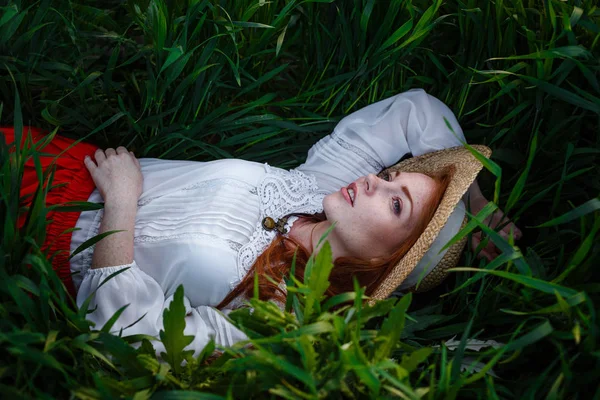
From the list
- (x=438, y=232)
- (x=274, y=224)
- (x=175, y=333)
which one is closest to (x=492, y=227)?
(x=438, y=232)

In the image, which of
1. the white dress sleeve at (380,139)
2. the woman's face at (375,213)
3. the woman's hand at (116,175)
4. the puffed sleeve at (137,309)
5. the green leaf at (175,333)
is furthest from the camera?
the white dress sleeve at (380,139)

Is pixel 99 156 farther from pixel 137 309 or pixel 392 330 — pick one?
pixel 392 330

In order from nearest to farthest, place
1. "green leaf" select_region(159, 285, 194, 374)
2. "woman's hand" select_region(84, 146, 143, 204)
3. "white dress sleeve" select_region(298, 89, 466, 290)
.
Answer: "green leaf" select_region(159, 285, 194, 374) → "woman's hand" select_region(84, 146, 143, 204) → "white dress sleeve" select_region(298, 89, 466, 290)

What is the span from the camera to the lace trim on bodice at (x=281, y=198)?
5.62ft

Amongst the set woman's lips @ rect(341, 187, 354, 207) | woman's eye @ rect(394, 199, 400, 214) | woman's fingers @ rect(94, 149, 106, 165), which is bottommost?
woman's eye @ rect(394, 199, 400, 214)

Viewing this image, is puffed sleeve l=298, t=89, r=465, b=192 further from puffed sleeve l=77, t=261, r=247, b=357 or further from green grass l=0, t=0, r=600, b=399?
puffed sleeve l=77, t=261, r=247, b=357

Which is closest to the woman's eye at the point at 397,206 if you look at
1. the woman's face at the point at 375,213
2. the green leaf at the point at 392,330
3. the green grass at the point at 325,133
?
the woman's face at the point at 375,213

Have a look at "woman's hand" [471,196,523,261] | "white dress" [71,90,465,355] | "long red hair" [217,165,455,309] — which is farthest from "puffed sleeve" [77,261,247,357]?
"woman's hand" [471,196,523,261]

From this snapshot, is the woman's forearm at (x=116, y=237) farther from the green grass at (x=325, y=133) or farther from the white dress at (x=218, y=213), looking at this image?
the green grass at (x=325, y=133)

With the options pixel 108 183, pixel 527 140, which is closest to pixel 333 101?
pixel 527 140

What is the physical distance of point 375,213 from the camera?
159 centimetres

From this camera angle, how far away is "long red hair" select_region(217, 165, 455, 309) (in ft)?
5.30

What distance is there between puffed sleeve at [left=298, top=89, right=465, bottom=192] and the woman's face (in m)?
0.30

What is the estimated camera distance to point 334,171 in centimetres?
196
